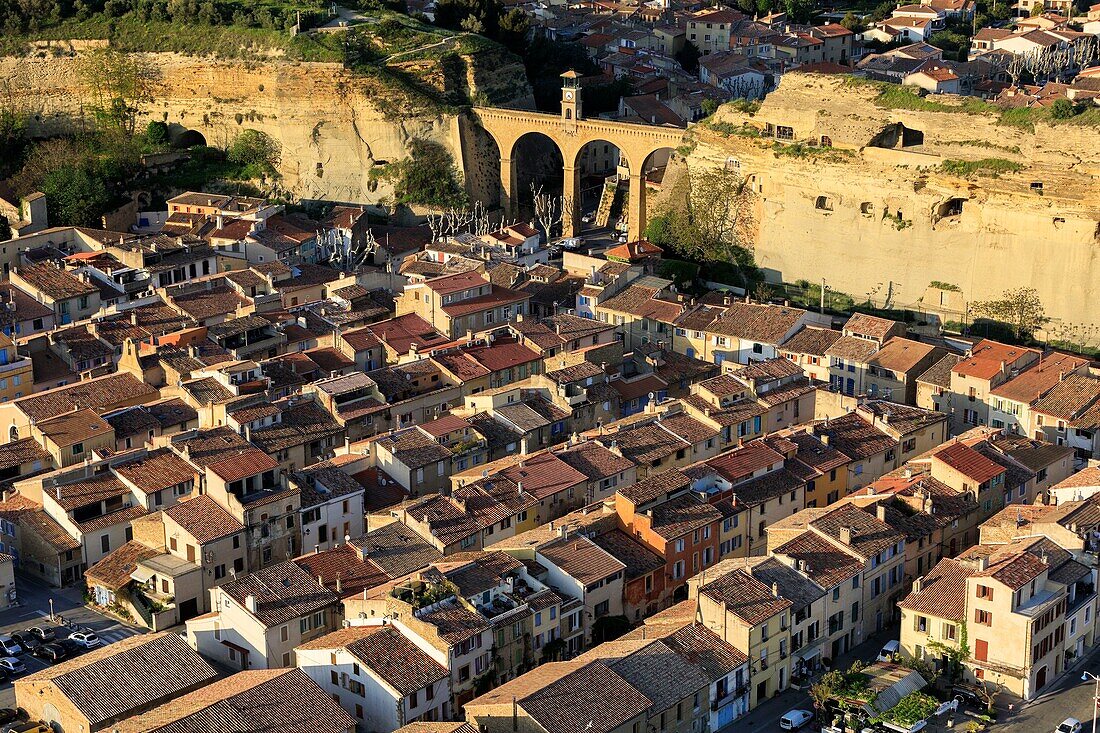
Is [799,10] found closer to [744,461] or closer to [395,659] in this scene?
[744,461]

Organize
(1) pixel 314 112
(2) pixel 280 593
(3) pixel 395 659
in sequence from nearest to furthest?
(3) pixel 395 659 < (2) pixel 280 593 < (1) pixel 314 112

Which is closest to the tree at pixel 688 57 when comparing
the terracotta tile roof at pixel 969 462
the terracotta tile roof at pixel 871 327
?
the terracotta tile roof at pixel 871 327

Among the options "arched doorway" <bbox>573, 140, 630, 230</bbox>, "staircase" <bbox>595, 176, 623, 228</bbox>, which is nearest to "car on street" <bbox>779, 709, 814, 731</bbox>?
"arched doorway" <bbox>573, 140, 630, 230</bbox>

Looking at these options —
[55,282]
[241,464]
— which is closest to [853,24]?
[55,282]

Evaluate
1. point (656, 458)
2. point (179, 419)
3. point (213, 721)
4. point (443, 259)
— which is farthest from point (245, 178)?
point (213, 721)

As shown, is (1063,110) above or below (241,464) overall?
above

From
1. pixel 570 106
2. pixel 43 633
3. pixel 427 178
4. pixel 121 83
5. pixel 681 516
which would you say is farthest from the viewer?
pixel 121 83

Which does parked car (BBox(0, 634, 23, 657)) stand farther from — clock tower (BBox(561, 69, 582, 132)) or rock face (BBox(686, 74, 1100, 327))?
clock tower (BBox(561, 69, 582, 132))
